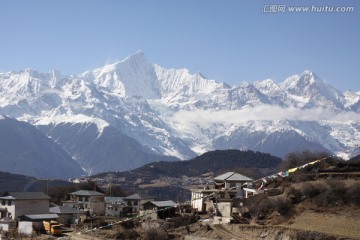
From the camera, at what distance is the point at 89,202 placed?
3583 inches

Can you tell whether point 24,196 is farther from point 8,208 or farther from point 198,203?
point 198,203

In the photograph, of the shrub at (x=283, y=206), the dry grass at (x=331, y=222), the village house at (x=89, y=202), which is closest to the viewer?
the dry grass at (x=331, y=222)

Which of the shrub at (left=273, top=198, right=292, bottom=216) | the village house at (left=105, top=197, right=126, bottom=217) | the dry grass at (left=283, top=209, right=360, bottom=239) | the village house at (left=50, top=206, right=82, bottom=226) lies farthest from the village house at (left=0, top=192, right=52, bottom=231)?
the dry grass at (left=283, top=209, right=360, bottom=239)

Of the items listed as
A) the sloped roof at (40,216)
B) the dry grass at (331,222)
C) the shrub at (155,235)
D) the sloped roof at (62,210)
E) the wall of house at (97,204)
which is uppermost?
the wall of house at (97,204)

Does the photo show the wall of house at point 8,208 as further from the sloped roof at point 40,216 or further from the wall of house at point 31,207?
the sloped roof at point 40,216

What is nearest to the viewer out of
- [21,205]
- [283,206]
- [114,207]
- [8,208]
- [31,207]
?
[283,206]

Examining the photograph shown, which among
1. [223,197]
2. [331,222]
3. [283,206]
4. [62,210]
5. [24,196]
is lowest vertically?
[331,222]

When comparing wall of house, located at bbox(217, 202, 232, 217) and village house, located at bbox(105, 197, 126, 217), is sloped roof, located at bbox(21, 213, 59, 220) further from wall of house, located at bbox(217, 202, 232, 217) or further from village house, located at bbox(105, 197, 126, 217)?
wall of house, located at bbox(217, 202, 232, 217)

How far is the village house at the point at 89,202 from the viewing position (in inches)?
3415

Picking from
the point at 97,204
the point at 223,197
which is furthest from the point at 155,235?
the point at 97,204

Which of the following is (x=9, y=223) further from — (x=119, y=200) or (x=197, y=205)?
(x=119, y=200)

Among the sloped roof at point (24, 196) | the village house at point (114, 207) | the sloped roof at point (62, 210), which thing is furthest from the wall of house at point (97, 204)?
the sloped roof at point (24, 196)

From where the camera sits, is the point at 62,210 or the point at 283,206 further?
the point at 62,210

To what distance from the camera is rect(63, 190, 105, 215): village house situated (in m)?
86.8
